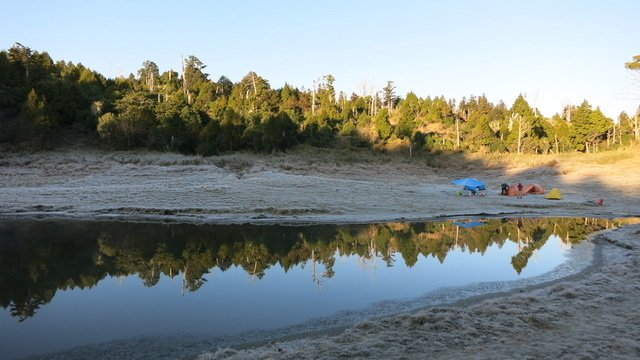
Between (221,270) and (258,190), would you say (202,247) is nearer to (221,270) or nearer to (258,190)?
(221,270)

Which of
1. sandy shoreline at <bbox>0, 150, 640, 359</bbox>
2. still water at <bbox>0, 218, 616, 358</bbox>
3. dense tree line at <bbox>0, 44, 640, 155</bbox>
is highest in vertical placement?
dense tree line at <bbox>0, 44, 640, 155</bbox>

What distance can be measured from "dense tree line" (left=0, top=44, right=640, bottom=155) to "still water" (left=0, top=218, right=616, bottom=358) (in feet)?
98.1

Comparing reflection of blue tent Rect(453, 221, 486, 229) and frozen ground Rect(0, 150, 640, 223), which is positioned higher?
frozen ground Rect(0, 150, 640, 223)

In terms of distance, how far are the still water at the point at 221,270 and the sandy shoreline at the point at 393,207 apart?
1.75 metres

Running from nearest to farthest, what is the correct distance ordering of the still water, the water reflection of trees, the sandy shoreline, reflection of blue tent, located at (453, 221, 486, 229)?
the sandy shoreline → the still water → the water reflection of trees → reflection of blue tent, located at (453, 221, 486, 229)

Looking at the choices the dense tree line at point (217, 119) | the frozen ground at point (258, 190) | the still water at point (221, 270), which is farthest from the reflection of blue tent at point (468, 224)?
the dense tree line at point (217, 119)

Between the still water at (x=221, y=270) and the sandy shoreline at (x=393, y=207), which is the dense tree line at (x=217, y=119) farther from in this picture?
the still water at (x=221, y=270)

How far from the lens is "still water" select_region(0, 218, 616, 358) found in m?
10.3

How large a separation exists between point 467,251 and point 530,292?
727 cm

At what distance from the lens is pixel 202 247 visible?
63.2ft

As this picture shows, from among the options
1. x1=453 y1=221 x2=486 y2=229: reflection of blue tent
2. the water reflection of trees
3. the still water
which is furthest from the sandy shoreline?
the water reflection of trees

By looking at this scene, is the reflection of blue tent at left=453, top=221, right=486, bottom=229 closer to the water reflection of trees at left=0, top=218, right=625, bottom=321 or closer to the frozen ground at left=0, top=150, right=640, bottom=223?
the water reflection of trees at left=0, top=218, right=625, bottom=321

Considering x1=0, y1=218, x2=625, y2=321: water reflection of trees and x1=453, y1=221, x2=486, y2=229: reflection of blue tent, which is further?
x1=453, y1=221, x2=486, y2=229: reflection of blue tent

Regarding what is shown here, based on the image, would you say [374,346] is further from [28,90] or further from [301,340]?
[28,90]
